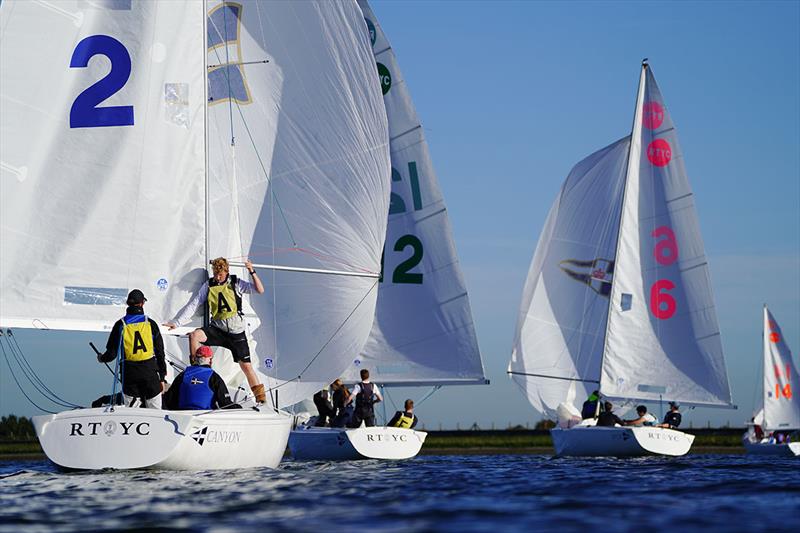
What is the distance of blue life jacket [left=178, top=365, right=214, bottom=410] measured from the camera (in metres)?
16.6

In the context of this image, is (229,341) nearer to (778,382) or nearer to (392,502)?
(392,502)

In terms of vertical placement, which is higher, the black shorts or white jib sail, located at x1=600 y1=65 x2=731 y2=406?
white jib sail, located at x1=600 y1=65 x2=731 y2=406

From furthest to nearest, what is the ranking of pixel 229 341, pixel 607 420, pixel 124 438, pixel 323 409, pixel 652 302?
pixel 652 302 < pixel 607 420 < pixel 323 409 < pixel 229 341 < pixel 124 438

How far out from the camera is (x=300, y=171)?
23.1 m

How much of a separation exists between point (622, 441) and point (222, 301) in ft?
49.1

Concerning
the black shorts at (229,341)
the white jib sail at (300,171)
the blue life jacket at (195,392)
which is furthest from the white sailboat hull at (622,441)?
the blue life jacket at (195,392)

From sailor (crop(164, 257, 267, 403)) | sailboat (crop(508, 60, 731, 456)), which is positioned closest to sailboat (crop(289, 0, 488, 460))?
sailboat (crop(508, 60, 731, 456))

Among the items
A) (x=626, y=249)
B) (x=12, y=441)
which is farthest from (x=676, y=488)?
(x=12, y=441)

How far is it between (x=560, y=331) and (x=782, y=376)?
71.8ft

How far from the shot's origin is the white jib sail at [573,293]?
41.4 meters

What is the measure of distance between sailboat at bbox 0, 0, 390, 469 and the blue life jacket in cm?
47

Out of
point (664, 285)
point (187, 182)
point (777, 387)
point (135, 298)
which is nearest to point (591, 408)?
point (664, 285)

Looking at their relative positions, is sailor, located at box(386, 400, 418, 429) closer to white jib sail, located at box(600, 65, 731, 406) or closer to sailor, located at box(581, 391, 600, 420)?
sailor, located at box(581, 391, 600, 420)

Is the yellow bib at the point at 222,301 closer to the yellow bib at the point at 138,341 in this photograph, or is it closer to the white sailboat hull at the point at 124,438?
the yellow bib at the point at 138,341
